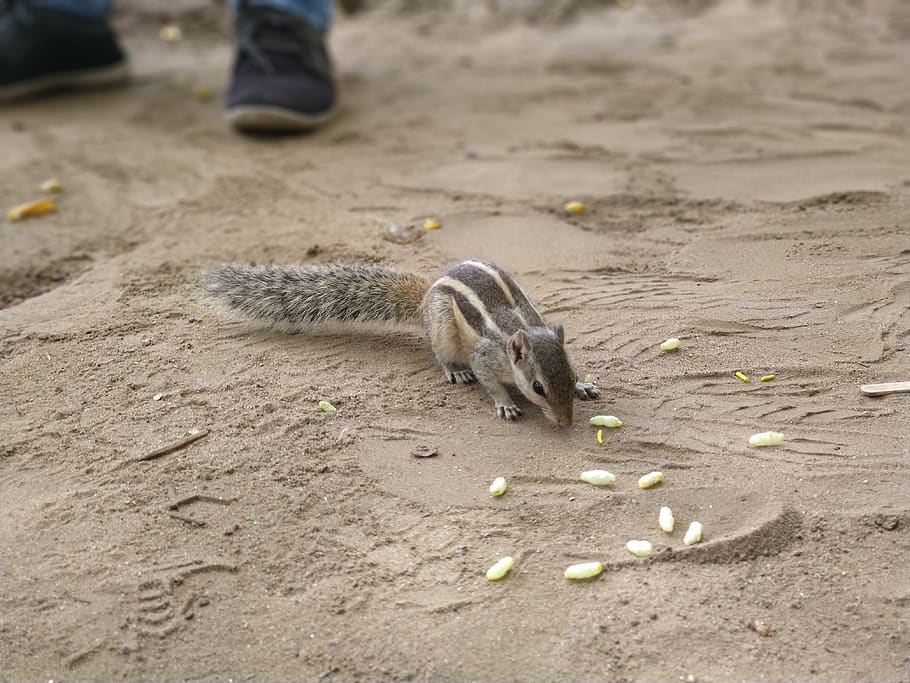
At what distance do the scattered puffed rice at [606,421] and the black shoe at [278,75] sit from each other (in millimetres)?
3958

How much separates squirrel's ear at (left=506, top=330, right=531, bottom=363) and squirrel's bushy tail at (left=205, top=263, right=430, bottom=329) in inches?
23.6

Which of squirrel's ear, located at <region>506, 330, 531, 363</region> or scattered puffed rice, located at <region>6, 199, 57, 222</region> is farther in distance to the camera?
scattered puffed rice, located at <region>6, 199, 57, 222</region>

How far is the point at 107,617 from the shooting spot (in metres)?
2.54

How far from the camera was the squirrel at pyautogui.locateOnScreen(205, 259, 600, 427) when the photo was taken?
10.6 feet

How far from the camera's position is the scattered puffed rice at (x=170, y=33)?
9711 mm

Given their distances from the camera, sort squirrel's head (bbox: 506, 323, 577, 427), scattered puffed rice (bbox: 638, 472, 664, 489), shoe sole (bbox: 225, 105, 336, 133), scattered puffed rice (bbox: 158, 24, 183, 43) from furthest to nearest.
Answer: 1. scattered puffed rice (bbox: 158, 24, 183, 43)
2. shoe sole (bbox: 225, 105, 336, 133)
3. squirrel's head (bbox: 506, 323, 577, 427)
4. scattered puffed rice (bbox: 638, 472, 664, 489)

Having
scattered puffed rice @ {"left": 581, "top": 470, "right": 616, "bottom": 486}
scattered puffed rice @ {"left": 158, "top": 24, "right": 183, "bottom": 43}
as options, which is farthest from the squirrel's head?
scattered puffed rice @ {"left": 158, "top": 24, "right": 183, "bottom": 43}

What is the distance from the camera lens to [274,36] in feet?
22.3

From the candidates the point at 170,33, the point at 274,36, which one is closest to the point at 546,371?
the point at 274,36

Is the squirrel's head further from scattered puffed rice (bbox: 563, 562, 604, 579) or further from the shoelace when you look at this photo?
the shoelace

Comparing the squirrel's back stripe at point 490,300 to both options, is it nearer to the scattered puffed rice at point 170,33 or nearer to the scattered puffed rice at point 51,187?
the scattered puffed rice at point 51,187

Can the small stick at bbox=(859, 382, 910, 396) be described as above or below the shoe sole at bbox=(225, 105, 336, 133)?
below

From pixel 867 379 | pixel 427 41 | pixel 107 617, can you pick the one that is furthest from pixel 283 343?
pixel 427 41

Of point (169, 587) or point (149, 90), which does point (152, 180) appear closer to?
point (149, 90)
